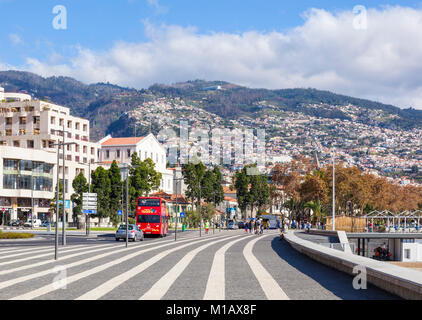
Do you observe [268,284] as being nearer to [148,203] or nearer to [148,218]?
[148,203]

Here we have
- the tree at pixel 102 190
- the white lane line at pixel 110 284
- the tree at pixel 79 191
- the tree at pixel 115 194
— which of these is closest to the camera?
the white lane line at pixel 110 284

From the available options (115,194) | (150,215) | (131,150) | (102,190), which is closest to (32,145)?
(131,150)

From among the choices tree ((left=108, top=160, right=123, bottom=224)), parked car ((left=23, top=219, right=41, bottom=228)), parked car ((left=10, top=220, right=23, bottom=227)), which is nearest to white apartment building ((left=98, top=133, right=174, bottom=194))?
parked car ((left=23, top=219, right=41, bottom=228))

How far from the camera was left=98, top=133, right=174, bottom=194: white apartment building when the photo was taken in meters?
125

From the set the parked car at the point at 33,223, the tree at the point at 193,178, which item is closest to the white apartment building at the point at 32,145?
the parked car at the point at 33,223

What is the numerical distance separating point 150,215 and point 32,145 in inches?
2421

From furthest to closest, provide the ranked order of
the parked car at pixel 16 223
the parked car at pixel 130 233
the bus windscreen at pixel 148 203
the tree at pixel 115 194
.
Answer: the parked car at pixel 16 223 → the tree at pixel 115 194 → the bus windscreen at pixel 148 203 → the parked car at pixel 130 233

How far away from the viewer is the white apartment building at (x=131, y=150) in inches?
4934

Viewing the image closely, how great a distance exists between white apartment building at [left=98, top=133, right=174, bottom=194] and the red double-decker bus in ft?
224

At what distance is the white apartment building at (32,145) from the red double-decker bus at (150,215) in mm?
32610

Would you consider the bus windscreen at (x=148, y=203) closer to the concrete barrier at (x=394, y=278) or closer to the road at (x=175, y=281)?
the road at (x=175, y=281)

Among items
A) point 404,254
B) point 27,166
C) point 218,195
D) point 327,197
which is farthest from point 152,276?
point 218,195
